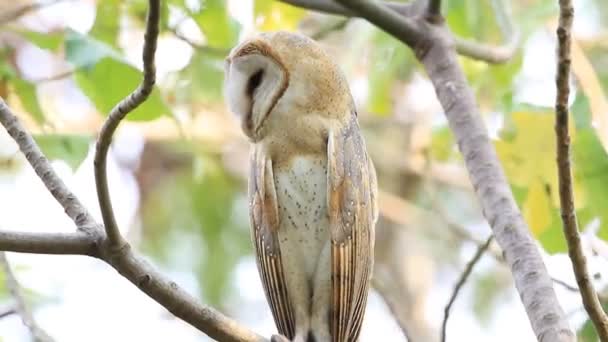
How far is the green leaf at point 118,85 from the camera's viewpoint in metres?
2.73

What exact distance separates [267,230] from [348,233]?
0.20 metres

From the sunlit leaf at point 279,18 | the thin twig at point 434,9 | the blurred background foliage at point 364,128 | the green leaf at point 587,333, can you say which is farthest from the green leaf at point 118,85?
the green leaf at point 587,333

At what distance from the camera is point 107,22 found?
11.1ft

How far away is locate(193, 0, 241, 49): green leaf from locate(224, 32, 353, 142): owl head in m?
0.71

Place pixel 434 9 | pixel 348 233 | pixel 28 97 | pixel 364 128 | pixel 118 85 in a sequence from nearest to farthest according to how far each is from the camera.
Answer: pixel 348 233, pixel 118 85, pixel 28 97, pixel 434 9, pixel 364 128

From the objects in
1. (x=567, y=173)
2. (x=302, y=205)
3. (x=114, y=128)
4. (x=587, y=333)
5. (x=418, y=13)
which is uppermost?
(x=114, y=128)

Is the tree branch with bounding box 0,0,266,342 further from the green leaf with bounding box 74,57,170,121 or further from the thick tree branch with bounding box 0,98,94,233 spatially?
the green leaf with bounding box 74,57,170,121

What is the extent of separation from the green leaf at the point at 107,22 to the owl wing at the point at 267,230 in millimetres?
922

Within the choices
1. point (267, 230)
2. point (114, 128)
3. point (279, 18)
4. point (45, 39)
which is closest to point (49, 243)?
point (114, 128)

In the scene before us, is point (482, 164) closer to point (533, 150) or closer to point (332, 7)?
point (533, 150)

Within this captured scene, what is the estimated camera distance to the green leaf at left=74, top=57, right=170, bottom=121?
2734 millimetres

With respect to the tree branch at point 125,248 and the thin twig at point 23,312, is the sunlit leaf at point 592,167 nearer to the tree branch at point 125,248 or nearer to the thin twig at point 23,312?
the tree branch at point 125,248

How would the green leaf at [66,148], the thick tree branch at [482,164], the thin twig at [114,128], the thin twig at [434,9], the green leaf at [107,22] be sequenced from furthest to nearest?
1. the green leaf at [107,22]
2. the thin twig at [434,9]
3. the green leaf at [66,148]
4. the thick tree branch at [482,164]
5. the thin twig at [114,128]

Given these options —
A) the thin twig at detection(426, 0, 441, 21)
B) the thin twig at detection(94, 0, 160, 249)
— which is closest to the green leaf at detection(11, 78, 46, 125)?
the thin twig at detection(94, 0, 160, 249)
